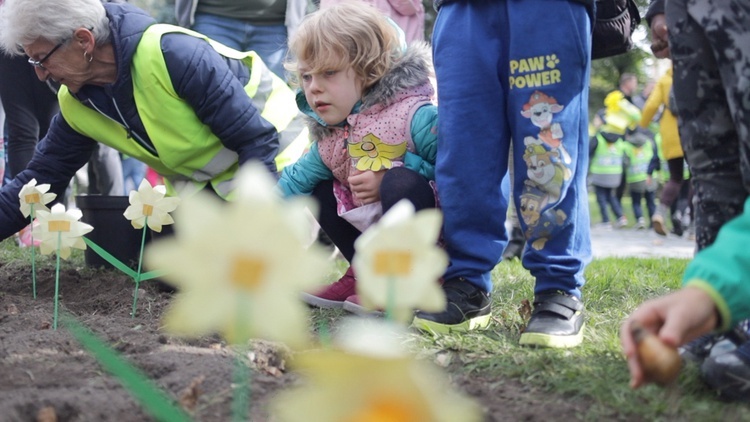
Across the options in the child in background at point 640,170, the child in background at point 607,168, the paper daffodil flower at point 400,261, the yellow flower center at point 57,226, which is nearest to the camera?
the paper daffodil flower at point 400,261

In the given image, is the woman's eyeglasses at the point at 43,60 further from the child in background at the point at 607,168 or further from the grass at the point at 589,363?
the child in background at the point at 607,168

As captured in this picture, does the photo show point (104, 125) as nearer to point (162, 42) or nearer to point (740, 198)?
point (162, 42)

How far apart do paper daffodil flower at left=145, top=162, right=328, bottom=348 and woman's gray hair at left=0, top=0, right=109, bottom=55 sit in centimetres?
193

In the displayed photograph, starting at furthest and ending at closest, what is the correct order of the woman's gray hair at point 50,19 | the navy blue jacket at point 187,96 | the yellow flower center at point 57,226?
the navy blue jacket at point 187,96
the woman's gray hair at point 50,19
the yellow flower center at point 57,226

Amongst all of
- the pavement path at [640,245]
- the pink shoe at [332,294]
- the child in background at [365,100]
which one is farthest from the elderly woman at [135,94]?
the pavement path at [640,245]

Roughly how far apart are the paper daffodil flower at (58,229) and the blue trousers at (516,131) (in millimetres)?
919

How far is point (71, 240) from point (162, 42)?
2.68 ft

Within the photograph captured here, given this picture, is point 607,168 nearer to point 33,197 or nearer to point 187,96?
point 187,96

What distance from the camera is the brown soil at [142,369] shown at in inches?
48.5

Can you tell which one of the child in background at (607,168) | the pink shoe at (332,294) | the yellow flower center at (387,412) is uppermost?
the yellow flower center at (387,412)

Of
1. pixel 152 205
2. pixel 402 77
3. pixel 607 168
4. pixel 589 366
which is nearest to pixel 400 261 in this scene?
pixel 589 366

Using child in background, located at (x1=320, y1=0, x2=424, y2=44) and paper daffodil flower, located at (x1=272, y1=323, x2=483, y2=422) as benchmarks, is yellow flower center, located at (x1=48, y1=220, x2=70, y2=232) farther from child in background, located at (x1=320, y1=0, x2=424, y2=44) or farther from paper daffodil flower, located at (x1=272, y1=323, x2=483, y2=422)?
child in background, located at (x1=320, y1=0, x2=424, y2=44)

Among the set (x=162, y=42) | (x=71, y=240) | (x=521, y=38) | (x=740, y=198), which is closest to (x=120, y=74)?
(x=162, y=42)

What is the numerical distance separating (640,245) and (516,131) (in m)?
5.23
